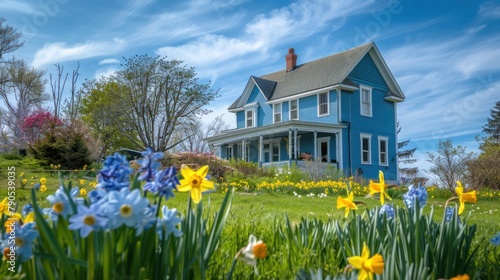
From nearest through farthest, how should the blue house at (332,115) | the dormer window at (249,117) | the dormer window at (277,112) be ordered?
the blue house at (332,115) < the dormer window at (277,112) < the dormer window at (249,117)

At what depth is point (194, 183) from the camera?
158 cm

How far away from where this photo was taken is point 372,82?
25750 millimetres

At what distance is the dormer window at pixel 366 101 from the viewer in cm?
2503

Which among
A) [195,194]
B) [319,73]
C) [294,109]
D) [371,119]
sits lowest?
[195,194]

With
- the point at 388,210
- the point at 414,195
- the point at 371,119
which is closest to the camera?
the point at 414,195

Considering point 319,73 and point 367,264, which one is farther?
point 319,73

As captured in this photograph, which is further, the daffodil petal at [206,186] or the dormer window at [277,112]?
the dormer window at [277,112]

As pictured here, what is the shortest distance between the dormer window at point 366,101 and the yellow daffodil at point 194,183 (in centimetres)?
A: 2424

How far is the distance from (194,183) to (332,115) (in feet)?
75.3

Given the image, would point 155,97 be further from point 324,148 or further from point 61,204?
point 61,204

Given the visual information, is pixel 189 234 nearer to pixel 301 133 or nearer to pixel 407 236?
pixel 407 236

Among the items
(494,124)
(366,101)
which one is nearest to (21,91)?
(366,101)

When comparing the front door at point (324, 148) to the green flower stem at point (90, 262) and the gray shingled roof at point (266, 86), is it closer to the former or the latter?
the gray shingled roof at point (266, 86)

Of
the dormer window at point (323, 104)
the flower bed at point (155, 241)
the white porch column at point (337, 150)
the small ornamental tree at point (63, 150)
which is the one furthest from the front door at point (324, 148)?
the flower bed at point (155, 241)
